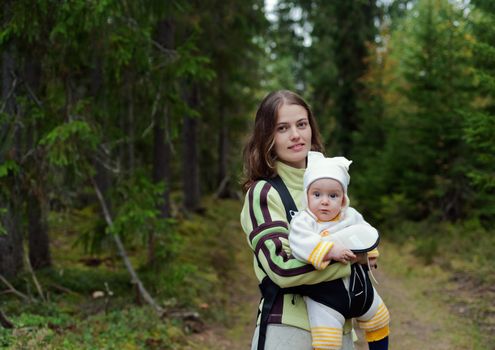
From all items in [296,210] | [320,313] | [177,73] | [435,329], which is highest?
[177,73]

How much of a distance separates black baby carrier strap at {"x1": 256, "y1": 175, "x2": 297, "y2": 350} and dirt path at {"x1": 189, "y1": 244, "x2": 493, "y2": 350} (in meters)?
4.62

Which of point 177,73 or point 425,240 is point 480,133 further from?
point 425,240

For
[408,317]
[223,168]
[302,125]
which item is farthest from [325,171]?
[223,168]

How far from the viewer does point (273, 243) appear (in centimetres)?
260

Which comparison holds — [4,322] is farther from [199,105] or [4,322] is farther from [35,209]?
[199,105]

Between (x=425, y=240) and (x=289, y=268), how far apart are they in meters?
11.7

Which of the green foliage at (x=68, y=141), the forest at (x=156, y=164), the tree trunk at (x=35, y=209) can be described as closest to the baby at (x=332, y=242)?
the forest at (x=156, y=164)

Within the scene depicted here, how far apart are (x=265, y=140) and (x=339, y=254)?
0.75 metres

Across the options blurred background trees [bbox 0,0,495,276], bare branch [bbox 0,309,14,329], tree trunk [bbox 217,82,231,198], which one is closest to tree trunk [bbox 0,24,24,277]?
blurred background trees [bbox 0,0,495,276]

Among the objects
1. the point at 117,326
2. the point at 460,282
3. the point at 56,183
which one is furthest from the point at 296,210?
the point at 460,282

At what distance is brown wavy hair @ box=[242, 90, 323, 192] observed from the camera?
2.87 meters

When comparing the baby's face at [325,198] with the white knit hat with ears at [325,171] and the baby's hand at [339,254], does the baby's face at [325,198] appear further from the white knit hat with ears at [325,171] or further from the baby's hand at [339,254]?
the baby's hand at [339,254]

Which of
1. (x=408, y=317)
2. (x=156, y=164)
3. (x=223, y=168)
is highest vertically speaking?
(x=156, y=164)

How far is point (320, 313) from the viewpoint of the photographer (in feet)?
8.52
